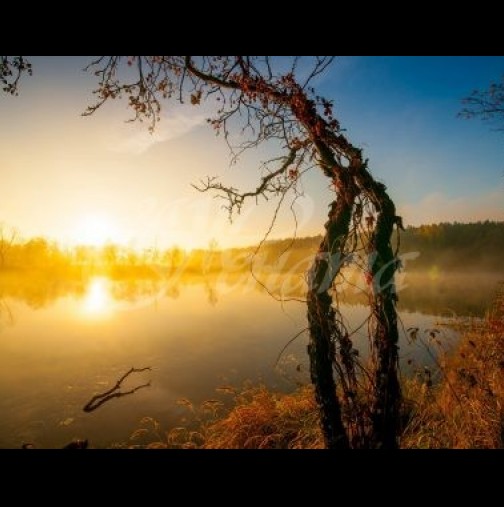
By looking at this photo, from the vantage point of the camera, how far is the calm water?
10.4m

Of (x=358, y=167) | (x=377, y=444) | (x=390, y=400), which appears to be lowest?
(x=377, y=444)

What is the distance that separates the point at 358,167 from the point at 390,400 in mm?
2109

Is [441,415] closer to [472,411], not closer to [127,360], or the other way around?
[472,411]

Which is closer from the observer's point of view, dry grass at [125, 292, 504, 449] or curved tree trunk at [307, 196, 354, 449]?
curved tree trunk at [307, 196, 354, 449]

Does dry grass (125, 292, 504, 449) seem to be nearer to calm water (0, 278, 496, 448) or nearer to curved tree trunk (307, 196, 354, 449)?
calm water (0, 278, 496, 448)

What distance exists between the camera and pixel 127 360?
55.2 feet

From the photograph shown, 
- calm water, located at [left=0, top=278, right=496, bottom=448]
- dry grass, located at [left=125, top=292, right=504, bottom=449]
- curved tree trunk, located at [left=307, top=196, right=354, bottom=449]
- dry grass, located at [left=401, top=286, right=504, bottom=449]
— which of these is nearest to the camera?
curved tree trunk, located at [left=307, top=196, right=354, bottom=449]

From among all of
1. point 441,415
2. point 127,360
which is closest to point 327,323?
point 441,415

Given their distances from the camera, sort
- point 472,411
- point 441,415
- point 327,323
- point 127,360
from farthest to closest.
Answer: point 127,360
point 441,415
point 472,411
point 327,323

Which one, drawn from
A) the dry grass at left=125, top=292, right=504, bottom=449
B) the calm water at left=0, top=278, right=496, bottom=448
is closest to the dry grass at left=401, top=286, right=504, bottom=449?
the dry grass at left=125, top=292, right=504, bottom=449
